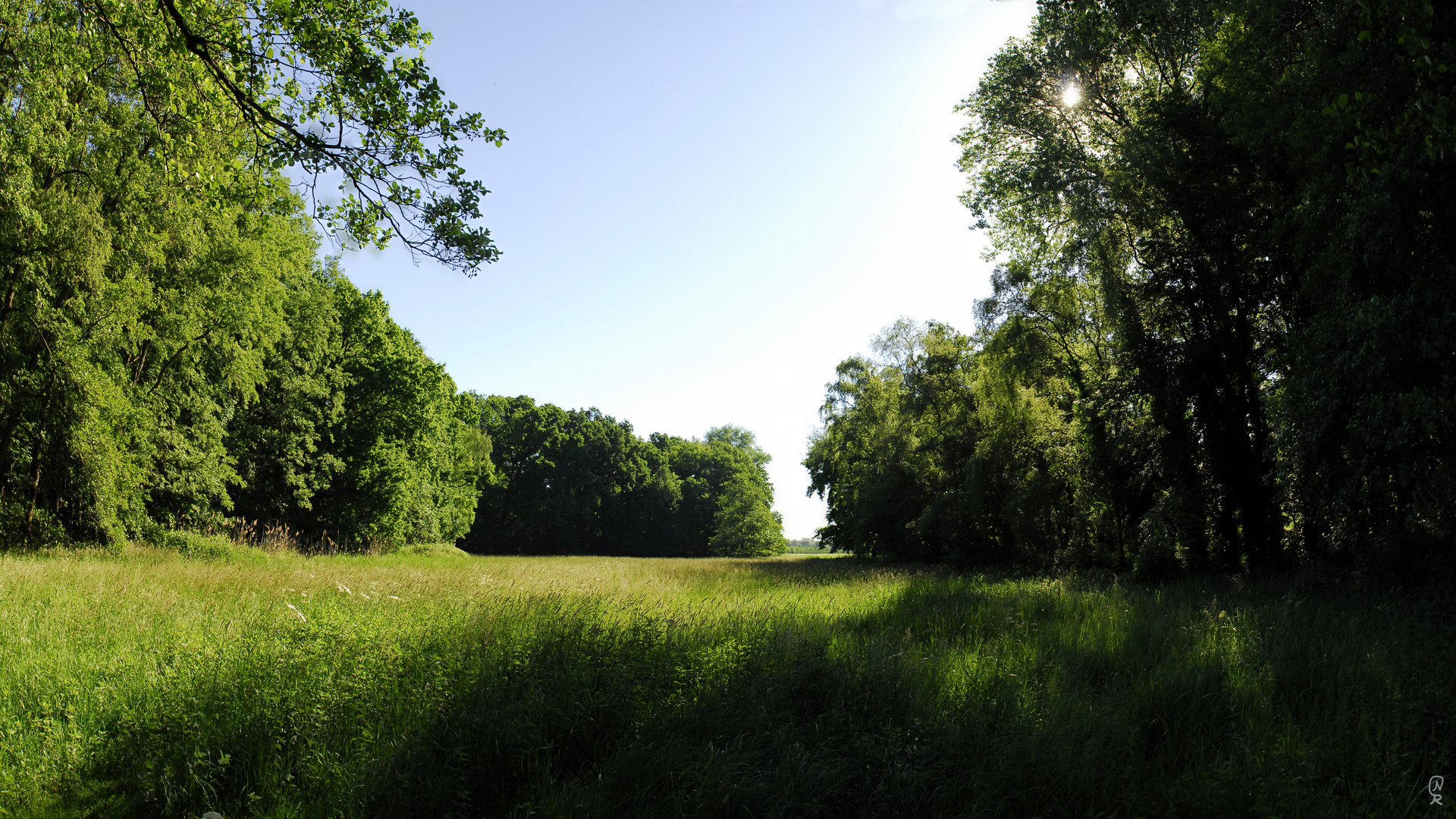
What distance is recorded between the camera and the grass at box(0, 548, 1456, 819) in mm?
3992

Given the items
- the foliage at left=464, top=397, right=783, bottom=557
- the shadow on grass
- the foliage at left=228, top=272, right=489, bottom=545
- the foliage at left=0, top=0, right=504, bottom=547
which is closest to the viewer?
the shadow on grass

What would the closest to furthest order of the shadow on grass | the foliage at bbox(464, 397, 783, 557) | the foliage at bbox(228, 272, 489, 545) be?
the shadow on grass → the foliage at bbox(228, 272, 489, 545) → the foliage at bbox(464, 397, 783, 557)

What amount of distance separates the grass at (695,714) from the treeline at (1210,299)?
9.39 ft

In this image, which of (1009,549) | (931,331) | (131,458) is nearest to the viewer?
(131,458)

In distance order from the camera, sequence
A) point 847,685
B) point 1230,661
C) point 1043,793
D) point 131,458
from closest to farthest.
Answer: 1. point 1043,793
2. point 847,685
3. point 1230,661
4. point 131,458

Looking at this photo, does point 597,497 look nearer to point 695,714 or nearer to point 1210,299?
point 1210,299

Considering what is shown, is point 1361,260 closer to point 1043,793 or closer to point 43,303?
point 1043,793

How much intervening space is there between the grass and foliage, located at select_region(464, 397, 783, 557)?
50515 millimetres

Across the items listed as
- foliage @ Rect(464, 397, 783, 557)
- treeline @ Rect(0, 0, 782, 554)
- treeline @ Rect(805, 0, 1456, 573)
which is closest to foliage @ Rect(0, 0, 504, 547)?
treeline @ Rect(0, 0, 782, 554)

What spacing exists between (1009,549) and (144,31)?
22952 mm

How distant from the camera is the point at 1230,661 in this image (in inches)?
247

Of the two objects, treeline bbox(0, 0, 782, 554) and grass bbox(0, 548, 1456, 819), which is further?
treeline bbox(0, 0, 782, 554)

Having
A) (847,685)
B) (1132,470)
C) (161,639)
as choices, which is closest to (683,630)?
(847,685)

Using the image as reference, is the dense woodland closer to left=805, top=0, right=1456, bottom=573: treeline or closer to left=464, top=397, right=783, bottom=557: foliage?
left=805, top=0, right=1456, bottom=573: treeline
